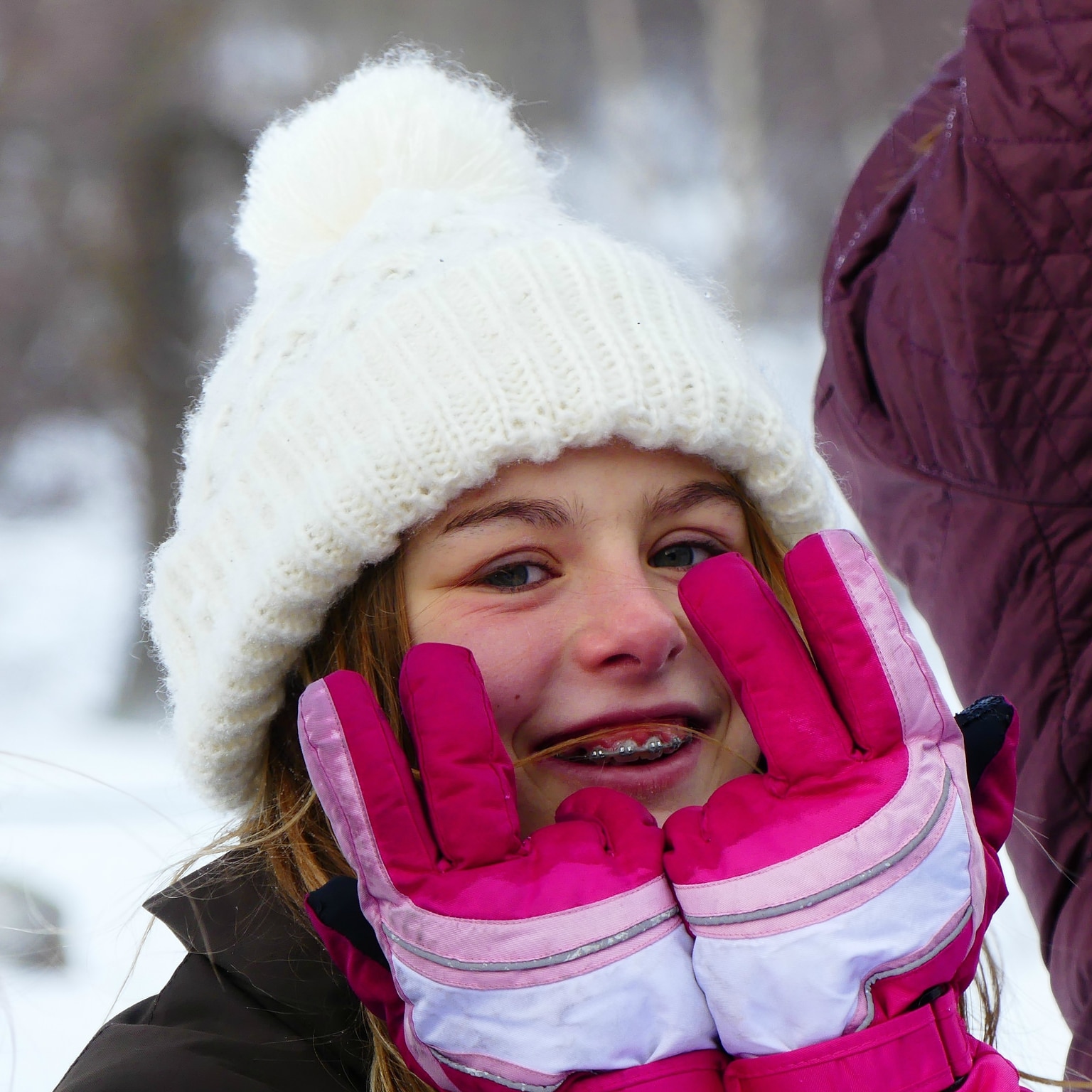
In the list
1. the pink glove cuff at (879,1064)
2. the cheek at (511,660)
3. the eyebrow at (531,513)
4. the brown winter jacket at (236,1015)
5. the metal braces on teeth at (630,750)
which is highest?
the eyebrow at (531,513)

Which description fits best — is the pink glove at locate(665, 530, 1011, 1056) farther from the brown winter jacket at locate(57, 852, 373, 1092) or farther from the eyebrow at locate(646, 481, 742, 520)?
the brown winter jacket at locate(57, 852, 373, 1092)

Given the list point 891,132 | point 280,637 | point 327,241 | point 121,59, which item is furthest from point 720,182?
point 280,637

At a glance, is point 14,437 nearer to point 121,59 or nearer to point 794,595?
point 121,59

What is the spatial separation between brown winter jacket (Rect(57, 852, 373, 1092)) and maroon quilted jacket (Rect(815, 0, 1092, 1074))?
2.14 feet

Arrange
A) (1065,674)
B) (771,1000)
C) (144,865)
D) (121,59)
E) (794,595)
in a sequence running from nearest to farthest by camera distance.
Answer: (771,1000), (794,595), (1065,674), (144,865), (121,59)

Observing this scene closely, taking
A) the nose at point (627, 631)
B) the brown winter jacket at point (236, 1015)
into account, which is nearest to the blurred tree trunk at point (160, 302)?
the brown winter jacket at point (236, 1015)

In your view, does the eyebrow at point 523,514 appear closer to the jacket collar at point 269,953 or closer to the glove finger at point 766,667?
the glove finger at point 766,667

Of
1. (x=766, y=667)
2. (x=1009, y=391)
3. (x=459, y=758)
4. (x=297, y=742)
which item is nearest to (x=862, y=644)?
(x=766, y=667)

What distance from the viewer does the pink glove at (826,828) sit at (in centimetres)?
70

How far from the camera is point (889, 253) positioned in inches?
46.6

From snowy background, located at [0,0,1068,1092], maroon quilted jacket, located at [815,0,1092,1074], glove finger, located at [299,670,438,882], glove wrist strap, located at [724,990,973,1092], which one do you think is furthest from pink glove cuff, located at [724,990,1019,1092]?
snowy background, located at [0,0,1068,1092]

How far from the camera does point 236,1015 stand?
Result: 0.86 metres

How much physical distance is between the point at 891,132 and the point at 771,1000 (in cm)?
96

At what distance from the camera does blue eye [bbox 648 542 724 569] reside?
1.00 m
